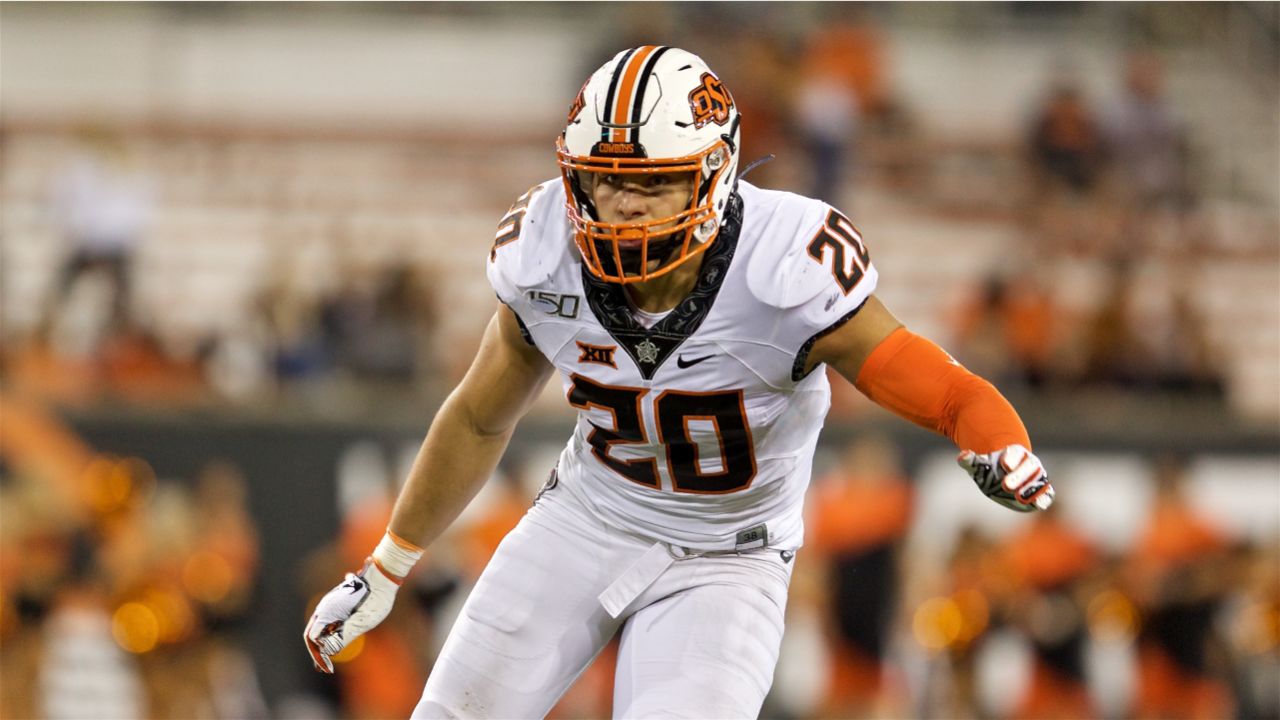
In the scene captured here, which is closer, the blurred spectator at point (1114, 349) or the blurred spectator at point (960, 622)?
the blurred spectator at point (960, 622)

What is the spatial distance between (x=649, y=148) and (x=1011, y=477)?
97 cm

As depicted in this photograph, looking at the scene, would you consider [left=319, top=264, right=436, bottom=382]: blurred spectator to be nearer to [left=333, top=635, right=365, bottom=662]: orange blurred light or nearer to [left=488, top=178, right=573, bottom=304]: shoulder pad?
[left=333, top=635, right=365, bottom=662]: orange blurred light

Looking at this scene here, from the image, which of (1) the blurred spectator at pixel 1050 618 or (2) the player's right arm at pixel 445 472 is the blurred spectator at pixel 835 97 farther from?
(2) the player's right arm at pixel 445 472

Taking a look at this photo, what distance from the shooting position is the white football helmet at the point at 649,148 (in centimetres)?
349

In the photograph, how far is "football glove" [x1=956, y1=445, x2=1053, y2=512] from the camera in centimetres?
321

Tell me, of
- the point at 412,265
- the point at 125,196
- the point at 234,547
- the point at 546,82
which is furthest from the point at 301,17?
the point at 234,547

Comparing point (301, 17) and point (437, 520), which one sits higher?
point (437, 520)

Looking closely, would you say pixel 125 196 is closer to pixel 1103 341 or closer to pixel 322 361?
pixel 322 361

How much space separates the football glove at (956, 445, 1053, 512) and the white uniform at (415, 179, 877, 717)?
44 centimetres

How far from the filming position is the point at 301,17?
14.1 metres

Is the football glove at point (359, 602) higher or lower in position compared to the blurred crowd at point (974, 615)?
higher

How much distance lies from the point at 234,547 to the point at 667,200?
589cm

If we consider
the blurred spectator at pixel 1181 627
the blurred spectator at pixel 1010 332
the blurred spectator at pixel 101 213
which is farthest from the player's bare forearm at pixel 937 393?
the blurred spectator at pixel 101 213

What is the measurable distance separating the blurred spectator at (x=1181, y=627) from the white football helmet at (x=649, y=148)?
569 centimetres
